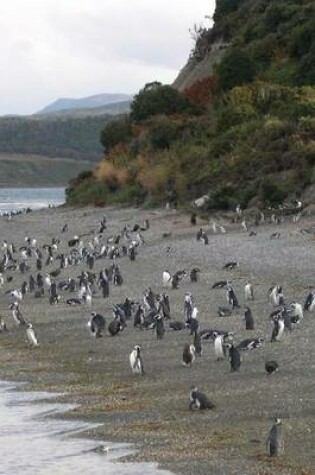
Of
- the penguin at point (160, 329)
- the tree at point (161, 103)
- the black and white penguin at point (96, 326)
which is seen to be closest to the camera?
the penguin at point (160, 329)

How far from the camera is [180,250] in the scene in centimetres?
3409

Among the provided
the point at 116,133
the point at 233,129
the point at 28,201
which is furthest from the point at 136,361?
the point at 28,201

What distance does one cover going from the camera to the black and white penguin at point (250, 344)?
1706 centimetres

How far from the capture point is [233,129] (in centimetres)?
5025

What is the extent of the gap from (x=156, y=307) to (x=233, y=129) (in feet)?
95.8

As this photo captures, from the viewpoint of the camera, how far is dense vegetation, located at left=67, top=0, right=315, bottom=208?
4422 cm

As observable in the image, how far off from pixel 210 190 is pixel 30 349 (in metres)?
26.3

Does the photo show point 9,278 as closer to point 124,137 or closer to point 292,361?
point 292,361

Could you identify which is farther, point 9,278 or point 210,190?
point 210,190

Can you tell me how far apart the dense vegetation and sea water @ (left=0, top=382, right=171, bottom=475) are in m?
27.4

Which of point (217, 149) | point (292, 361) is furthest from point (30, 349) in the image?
point (217, 149)

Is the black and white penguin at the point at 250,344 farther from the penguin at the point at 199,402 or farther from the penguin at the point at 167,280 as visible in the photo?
the penguin at the point at 167,280

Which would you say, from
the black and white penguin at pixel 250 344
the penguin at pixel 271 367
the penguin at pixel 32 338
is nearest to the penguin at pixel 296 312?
the black and white penguin at pixel 250 344

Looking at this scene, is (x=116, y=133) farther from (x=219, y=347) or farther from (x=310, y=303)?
(x=219, y=347)
